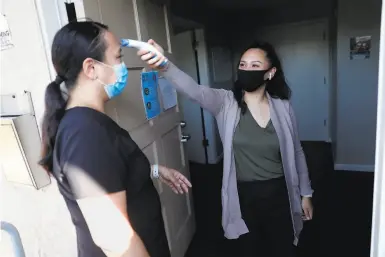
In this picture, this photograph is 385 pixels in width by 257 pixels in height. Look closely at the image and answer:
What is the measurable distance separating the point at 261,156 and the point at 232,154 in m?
0.14

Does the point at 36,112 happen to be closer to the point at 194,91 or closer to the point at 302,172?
the point at 194,91

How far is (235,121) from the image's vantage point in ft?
4.39

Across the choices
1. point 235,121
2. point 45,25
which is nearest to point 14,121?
point 45,25

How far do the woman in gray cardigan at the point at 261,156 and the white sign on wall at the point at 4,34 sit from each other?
2.57 feet

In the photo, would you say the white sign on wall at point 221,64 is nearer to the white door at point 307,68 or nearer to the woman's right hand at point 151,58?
the white door at point 307,68

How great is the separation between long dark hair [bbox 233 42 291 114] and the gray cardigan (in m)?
0.03

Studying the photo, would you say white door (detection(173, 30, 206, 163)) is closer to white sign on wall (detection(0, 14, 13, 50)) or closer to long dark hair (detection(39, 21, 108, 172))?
white sign on wall (detection(0, 14, 13, 50))

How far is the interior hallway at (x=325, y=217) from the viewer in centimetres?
196

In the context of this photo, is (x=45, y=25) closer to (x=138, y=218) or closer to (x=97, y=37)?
(x=97, y=37)

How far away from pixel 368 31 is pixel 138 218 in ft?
9.66

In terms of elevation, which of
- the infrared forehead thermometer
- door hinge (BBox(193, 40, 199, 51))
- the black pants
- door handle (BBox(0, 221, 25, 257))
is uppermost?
door hinge (BBox(193, 40, 199, 51))

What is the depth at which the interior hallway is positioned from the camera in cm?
196

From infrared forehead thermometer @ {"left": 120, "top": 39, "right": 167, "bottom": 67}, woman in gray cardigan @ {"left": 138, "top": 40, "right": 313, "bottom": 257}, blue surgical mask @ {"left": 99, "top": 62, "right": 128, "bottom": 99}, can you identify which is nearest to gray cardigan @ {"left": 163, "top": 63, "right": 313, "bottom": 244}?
woman in gray cardigan @ {"left": 138, "top": 40, "right": 313, "bottom": 257}

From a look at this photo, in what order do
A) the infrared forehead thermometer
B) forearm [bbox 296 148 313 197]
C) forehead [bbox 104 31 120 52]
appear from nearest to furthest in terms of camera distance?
forehead [bbox 104 31 120 52] < the infrared forehead thermometer < forearm [bbox 296 148 313 197]
